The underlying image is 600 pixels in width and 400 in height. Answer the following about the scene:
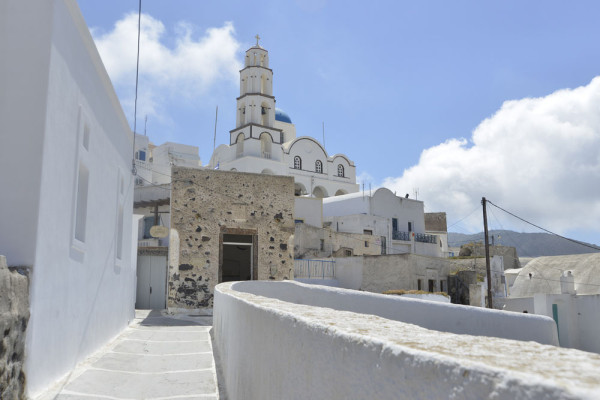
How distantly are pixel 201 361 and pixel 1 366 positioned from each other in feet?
12.7

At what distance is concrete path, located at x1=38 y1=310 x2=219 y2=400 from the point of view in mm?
5375

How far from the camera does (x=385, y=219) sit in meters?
35.2

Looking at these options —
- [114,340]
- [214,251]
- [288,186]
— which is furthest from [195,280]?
[114,340]

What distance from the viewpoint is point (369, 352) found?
1.60m

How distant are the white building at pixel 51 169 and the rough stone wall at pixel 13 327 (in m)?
0.15

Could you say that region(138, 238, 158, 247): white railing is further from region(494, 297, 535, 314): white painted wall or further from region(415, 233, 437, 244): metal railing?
region(415, 233, 437, 244): metal railing

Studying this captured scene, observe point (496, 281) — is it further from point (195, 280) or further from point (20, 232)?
point (20, 232)

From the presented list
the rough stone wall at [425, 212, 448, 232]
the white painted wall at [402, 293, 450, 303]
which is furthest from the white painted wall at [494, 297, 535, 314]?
the rough stone wall at [425, 212, 448, 232]

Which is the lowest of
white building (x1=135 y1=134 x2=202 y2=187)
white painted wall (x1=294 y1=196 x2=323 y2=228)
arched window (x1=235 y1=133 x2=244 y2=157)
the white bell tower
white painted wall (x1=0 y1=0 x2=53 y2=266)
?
white painted wall (x1=0 y1=0 x2=53 y2=266)

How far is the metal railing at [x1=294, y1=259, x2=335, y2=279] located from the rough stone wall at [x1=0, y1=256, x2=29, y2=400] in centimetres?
1723

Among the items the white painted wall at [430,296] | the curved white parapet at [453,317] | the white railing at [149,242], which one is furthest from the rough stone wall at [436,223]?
the curved white parapet at [453,317]

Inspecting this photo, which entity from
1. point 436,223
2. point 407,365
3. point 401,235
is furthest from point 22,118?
point 436,223

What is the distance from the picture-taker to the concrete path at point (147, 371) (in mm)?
5375

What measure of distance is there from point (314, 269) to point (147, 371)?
52.5 ft
